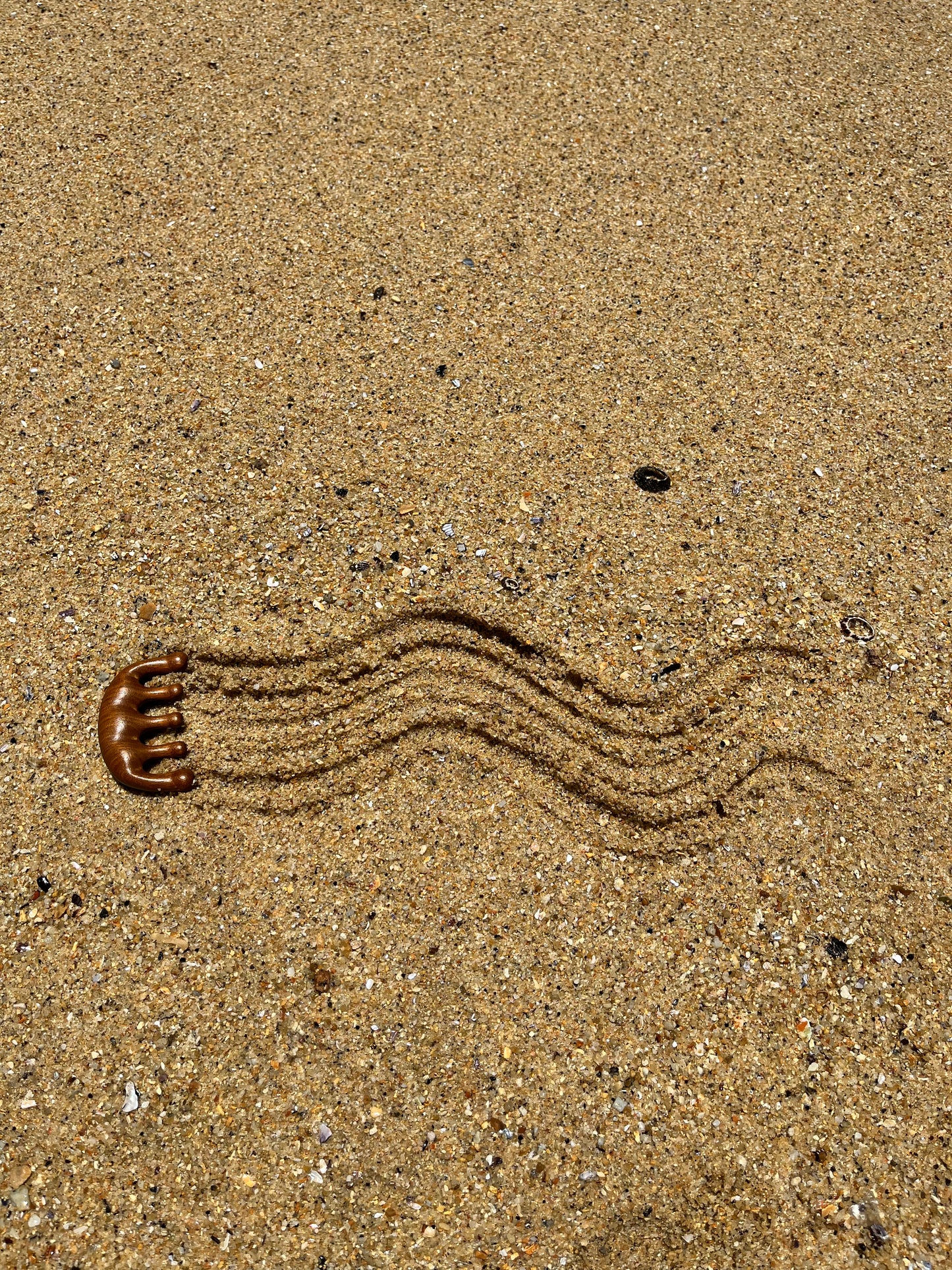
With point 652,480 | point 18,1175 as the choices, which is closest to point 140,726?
point 18,1175

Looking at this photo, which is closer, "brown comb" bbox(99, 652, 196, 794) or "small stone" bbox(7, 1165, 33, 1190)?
"small stone" bbox(7, 1165, 33, 1190)

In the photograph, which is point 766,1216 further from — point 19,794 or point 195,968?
point 19,794

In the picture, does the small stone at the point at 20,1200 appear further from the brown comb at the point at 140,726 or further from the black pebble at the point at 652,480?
the black pebble at the point at 652,480

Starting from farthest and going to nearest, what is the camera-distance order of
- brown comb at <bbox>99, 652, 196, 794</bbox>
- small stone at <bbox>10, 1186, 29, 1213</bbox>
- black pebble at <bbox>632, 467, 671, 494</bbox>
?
black pebble at <bbox>632, 467, 671, 494</bbox>
brown comb at <bbox>99, 652, 196, 794</bbox>
small stone at <bbox>10, 1186, 29, 1213</bbox>

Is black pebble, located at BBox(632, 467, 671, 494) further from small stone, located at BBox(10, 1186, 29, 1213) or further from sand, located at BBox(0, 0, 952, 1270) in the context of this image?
small stone, located at BBox(10, 1186, 29, 1213)

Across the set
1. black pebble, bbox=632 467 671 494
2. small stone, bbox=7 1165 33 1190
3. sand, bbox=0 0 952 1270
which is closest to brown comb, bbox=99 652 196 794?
sand, bbox=0 0 952 1270
